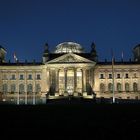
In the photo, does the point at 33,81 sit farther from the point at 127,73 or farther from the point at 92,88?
the point at 127,73

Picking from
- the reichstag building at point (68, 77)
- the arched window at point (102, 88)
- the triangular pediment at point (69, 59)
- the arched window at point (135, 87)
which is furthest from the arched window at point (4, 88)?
the arched window at point (135, 87)

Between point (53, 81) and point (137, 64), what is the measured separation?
25.2m

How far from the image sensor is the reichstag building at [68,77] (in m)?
114

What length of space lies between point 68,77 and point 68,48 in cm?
1460

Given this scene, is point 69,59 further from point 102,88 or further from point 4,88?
point 4,88

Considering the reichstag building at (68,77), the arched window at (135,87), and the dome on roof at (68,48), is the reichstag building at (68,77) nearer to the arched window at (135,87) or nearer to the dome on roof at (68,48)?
the arched window at (135,87)

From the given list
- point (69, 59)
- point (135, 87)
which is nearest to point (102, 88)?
point (135, 87)

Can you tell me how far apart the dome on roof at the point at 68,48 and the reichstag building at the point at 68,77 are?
7.70 metres

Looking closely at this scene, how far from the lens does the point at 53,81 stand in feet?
377

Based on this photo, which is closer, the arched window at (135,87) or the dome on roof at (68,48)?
the arched window at (135,87)

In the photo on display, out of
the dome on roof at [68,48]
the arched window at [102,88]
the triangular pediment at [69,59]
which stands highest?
the dome on roof at [68,48]

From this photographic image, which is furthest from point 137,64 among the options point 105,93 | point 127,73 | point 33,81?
point 33,81

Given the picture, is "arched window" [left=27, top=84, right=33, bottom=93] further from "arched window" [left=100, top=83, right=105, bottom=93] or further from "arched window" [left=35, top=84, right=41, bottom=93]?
"arched window" [left=100, top=83, right=105, bottom=93]

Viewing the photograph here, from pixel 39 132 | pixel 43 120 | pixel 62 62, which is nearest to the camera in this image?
pixel 39 132
